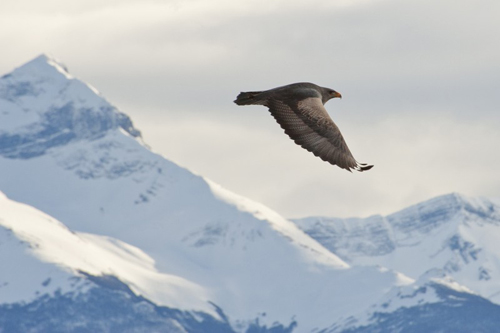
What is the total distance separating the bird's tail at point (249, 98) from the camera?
3461cm

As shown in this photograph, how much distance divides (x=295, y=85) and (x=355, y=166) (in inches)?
193

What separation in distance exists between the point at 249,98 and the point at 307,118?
2774mm

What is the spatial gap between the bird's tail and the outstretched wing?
2.69 ft

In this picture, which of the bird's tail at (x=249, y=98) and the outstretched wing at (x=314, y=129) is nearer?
the outstretched wing at (x=314, y=129)

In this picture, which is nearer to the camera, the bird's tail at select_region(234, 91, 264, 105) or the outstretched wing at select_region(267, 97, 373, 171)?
the outstretched wing at select_region(267, 97, 373, 171)

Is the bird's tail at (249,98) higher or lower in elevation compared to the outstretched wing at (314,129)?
higher

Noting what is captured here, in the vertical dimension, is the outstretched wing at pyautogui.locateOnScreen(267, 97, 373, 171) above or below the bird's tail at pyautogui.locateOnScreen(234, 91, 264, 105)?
below

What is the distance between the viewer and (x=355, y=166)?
3047 cm

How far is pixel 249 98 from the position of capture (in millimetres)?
34875

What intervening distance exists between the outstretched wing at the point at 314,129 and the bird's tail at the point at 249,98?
2.69 feet

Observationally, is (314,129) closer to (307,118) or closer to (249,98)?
(307,118)

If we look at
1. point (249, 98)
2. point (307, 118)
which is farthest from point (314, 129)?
point (249, 98)

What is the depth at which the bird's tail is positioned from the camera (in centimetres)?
3461

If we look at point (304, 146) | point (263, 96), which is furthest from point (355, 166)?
point (263, 96)
